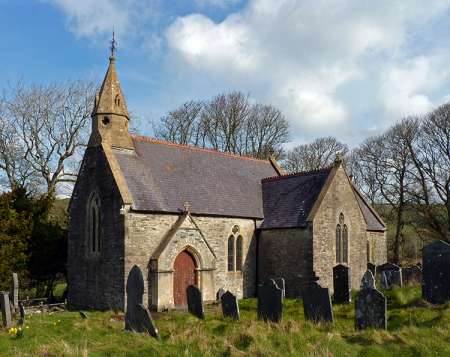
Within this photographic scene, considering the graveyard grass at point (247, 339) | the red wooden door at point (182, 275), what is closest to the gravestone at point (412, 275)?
the graveyard grass at point (247, 339)

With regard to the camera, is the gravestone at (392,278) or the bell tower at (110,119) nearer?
the gravestone at (392,278)

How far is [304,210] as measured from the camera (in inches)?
857

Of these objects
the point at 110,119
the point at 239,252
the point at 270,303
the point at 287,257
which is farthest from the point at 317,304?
the point at 110,119

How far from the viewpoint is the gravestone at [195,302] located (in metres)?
13.6

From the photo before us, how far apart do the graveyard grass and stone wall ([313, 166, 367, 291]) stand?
8.31 meters

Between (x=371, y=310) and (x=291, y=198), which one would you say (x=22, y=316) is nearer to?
(x=371, y=310)

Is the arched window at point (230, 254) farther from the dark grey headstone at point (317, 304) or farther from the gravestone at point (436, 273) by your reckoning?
the gravestone at point (436, 273)

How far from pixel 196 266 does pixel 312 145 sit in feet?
117

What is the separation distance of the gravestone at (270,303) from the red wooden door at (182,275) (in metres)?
7.32

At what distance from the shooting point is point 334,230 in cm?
2158

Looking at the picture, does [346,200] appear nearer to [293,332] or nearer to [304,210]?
[304,210]

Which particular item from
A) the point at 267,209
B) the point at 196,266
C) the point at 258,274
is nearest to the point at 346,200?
the point at 267,209

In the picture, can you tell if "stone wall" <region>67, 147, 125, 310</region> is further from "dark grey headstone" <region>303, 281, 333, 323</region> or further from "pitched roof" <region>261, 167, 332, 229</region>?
"dark grey headstone" <region>303, 281, 333, 323</region>

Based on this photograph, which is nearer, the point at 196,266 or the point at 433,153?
the point at 196,266
